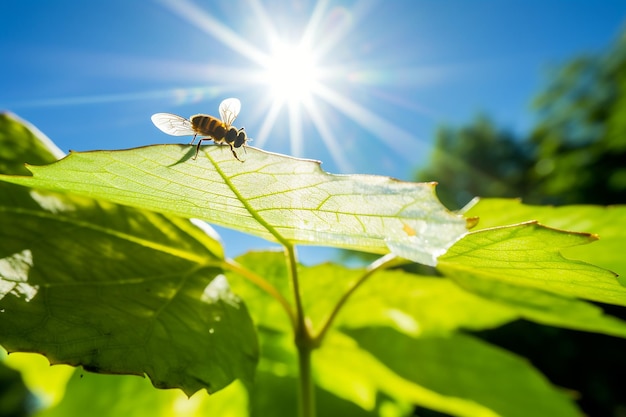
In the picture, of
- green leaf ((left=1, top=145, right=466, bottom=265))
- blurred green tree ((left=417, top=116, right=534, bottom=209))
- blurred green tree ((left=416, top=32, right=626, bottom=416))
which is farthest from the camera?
blurred green tree ((left=417, top=116, right=534, bottom=209))

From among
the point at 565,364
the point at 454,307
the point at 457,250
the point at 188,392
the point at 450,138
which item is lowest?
the point at 188,392

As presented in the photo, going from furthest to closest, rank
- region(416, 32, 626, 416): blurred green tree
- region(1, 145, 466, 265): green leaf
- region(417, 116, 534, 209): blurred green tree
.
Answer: region(417, 116, 534, 209): blurred green tree → region(416, 32, 626, 416): blurred green tree → region(1, 145, 466, 265): green leaf

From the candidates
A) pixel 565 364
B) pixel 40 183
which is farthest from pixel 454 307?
pixel 565 364

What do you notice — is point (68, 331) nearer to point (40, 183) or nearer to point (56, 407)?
point (40, 183)

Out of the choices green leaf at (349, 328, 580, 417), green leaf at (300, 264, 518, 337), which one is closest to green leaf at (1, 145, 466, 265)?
green leaf at (300, 264, 518, 337)

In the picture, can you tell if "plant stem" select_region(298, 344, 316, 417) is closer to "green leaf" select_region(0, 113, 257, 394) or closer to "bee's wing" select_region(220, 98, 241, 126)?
"green leaf" select_region(0, 113, 257, 394)

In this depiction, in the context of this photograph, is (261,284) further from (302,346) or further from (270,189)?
(270,189)

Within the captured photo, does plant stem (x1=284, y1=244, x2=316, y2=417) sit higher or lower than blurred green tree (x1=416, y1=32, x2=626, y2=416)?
lower

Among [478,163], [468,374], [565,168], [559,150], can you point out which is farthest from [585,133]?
[468,374]
